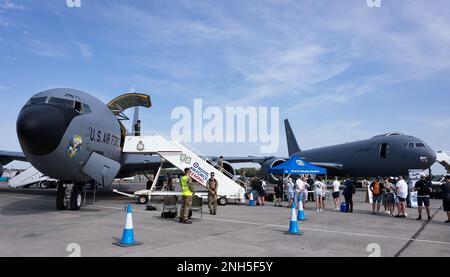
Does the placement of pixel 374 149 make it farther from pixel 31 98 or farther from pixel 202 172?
pixel 31 98

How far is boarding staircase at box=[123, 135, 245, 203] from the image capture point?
1609cm

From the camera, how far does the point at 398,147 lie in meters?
27.2

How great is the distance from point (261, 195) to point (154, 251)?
41.1ft

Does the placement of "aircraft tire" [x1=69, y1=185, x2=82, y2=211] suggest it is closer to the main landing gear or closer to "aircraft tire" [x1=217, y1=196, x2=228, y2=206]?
the main landing gear

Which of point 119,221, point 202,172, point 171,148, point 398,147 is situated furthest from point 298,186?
point 398,147

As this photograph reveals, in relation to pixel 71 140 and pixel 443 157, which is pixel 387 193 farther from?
pixel 443 157

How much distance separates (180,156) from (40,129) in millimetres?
7054

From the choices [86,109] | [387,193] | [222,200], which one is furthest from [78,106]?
[387,193]

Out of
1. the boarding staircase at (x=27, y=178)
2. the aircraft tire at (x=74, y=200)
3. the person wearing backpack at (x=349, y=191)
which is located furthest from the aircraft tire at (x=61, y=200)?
the boarding staircase at (x=27, y=178)

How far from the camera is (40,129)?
10.3 m

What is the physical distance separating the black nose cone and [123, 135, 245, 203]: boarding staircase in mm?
5696

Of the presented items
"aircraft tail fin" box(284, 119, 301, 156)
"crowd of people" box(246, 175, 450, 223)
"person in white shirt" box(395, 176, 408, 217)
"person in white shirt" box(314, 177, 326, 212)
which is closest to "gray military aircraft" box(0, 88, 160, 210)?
"crowd of people" box(246, 175, 450, 223)

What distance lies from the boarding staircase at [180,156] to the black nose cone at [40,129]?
570cm

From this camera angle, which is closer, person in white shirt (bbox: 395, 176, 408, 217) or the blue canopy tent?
person in white shirt (bbox: 395, 176, 408, 217)
